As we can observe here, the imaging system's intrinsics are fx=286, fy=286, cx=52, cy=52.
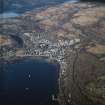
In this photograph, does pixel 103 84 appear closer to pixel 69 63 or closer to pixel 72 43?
pixel 69 63

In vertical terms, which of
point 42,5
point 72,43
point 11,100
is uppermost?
point 42,5

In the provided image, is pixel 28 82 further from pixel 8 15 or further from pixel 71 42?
pixel 8 15

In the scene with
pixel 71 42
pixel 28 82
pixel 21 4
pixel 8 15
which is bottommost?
pixel 28 82

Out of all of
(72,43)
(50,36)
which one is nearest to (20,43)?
(50,36)

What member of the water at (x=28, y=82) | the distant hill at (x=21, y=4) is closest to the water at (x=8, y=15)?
the distant hill at (x=21, y=4)

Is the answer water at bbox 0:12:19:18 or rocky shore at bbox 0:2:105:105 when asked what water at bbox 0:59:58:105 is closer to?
rocky shore at bbox 0:2:105:105

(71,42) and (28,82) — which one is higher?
(71,42)

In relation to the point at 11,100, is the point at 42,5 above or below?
above

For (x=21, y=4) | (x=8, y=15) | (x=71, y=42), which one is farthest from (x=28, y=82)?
(x=21, y=4)
